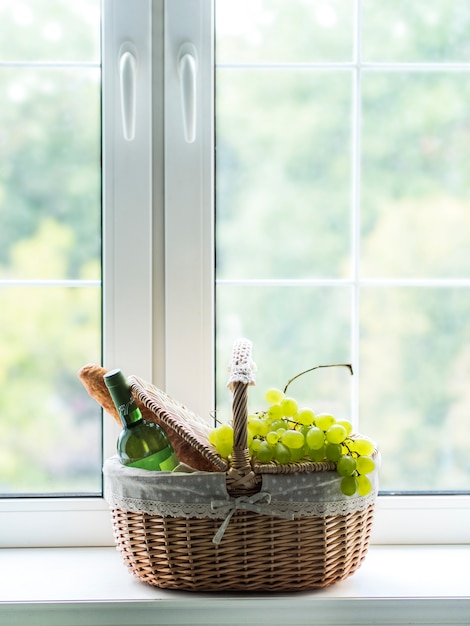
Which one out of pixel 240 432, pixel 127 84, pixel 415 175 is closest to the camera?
pixel 240 432

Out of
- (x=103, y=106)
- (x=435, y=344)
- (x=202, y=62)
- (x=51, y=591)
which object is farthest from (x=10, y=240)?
(x=435, y=344)

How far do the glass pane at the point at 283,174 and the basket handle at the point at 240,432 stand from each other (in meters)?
0.40

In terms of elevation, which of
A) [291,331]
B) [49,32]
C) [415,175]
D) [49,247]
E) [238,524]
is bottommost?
[238,524]

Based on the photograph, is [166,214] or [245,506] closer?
[245,506]

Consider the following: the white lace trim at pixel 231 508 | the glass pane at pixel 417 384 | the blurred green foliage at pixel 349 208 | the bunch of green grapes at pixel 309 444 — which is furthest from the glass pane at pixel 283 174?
the white lace trim at pixel 231 508

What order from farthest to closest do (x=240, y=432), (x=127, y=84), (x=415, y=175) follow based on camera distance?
(x=415, y=175)
(x=127, y=84)
(x=240, y=432)

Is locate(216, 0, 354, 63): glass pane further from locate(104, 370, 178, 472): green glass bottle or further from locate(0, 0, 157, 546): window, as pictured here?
locate(104, 370, 178, 472): green glass bottle

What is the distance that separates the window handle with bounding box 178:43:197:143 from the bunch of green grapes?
1.83ft

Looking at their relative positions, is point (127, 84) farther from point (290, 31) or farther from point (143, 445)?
point (143, 445)

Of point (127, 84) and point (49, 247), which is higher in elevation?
point (127, 84)

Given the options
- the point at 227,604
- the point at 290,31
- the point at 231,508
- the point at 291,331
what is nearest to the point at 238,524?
the point at 231,508

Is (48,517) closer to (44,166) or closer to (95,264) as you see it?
(95,264)

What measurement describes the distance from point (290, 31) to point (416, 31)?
25cm

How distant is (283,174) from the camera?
1.50m
